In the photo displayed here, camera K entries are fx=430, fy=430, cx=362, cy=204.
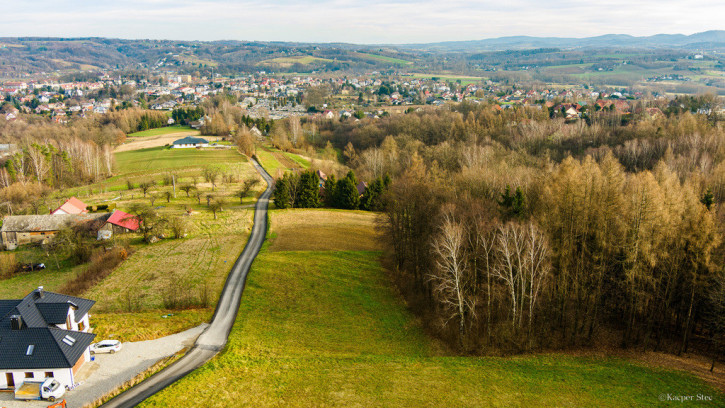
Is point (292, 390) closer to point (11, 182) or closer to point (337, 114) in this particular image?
point (11, 182)

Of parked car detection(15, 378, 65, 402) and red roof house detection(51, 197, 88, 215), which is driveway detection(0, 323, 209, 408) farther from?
red roof house detection(51, 197, 88, 215)

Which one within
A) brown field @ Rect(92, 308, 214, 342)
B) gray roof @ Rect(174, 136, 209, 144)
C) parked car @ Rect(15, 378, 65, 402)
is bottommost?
brown field @ Rect(92, 308, 214, 342)

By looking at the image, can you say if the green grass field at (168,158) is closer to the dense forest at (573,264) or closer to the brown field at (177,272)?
the brown field at (177,272)

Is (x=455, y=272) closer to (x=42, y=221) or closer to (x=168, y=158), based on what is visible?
(x=42, y=221)

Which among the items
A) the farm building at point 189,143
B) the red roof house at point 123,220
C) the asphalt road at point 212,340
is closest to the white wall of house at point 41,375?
the asphalt road at point 212,340

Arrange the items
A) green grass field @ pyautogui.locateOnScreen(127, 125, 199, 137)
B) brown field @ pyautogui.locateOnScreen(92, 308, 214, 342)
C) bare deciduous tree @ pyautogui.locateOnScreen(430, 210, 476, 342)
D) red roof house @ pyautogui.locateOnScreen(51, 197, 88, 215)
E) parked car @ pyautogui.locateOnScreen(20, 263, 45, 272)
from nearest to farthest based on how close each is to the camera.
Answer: bare deciduous tree @ pyautogui.locateOnScreen(430, 210, 476, 342) → brown field @ pyautogui.locateOnScreen(92, 308, 214, 342) → parked car @ pyautogui.locateOnScreen(20, 263, 45, 272) → red roof house @ pyautogui.locateOnScreen(51, 197, 88, 215) → green grass field @ pyautogui.locateOnScreen(127, 125, 199, 137)

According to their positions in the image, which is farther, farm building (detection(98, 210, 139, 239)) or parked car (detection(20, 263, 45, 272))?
farm building (detection(98, 210, 139, 239))

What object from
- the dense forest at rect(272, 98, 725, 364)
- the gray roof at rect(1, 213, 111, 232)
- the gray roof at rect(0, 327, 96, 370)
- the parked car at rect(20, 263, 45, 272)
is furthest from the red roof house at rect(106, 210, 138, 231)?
the dense forest at rect(272, 98, 725, 364)

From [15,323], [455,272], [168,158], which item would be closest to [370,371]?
[455,272]
